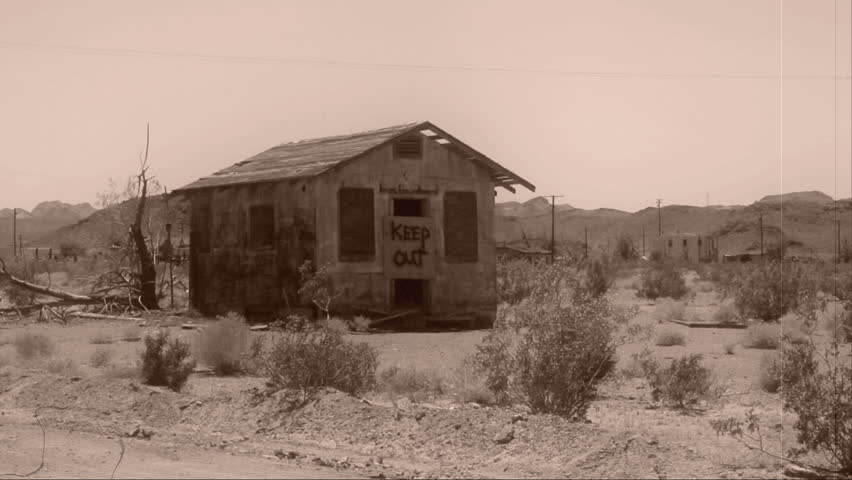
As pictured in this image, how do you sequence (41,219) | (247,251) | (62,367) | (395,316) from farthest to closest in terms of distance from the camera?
1. (41,219)
2. (247,251)
3. (395,316)
4. (62,367)

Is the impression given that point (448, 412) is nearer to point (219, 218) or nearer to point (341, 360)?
point (341, 360)

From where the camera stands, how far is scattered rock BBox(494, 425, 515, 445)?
10.7 meters

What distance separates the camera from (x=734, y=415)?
13469 mm

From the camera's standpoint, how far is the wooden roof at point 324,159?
25891 millimetres

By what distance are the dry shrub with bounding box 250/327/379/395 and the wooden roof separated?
10722mm

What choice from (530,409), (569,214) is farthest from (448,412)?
(569,214)

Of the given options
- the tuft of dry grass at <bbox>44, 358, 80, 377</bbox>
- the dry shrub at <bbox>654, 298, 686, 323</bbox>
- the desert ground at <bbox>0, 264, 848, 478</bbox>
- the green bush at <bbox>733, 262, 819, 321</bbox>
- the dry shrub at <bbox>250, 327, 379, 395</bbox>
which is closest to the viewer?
the desert ground at <bbox>0, 264, 848, 478</bbox>

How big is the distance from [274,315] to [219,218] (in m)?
3.36

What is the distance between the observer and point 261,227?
87.4ft

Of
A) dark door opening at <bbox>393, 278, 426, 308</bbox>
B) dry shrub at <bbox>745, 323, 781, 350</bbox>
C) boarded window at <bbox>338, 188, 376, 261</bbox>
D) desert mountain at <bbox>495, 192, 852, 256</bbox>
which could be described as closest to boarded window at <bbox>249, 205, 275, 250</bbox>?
boarded window at <bbox>338, 188, 376, 261</bbox>

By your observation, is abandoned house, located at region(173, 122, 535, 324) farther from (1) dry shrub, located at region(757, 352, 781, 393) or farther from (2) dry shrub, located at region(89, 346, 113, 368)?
(1) dry shrub, located at region(757, 352, 781, 393)

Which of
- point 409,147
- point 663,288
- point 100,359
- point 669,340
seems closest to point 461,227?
point 409,147

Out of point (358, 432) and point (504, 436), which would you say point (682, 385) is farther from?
point (358, 432)

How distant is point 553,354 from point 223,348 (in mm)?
7033
